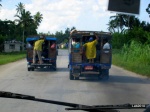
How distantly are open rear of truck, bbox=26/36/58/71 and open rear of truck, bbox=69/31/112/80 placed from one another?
6.11 meters

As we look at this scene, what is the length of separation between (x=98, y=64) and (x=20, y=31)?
3425 inches

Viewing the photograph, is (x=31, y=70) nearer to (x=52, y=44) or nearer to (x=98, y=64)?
(x=52, y=44)

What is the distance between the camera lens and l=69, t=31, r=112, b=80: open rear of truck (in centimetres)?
1722

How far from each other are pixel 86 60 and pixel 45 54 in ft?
24.4

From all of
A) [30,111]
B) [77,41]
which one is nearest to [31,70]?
[77,41]

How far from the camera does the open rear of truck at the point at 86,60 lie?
17219mm

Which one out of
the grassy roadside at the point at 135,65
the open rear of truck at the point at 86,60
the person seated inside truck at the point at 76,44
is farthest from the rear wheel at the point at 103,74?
the grassy roadside at the point at 135,65

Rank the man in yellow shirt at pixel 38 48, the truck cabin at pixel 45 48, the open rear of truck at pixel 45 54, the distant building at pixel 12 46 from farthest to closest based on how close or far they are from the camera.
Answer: the distant building at pixel 12 46 → the truck cabin at pixel 45 48 → the open rear of truck at pixel 45 54 → the man in yellow shirt at pixel 38 48

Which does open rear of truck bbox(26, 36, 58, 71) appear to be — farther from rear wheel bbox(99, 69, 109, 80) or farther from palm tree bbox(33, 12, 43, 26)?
palm tree bbox(33, 12, 43, 26)

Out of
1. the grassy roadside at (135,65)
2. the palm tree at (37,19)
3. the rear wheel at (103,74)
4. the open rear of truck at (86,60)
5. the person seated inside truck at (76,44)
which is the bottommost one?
the grassy roadside at (135,65)

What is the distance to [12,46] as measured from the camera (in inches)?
3698

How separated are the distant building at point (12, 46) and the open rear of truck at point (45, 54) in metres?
66.7

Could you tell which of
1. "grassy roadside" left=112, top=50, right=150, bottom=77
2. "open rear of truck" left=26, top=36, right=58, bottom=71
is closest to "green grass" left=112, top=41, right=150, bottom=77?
"grassy roadside" left=112, top=50, right=150, bottom=77

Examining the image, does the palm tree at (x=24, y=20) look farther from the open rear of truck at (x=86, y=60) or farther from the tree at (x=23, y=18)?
the open rear of truck at (x=86, y=60)
